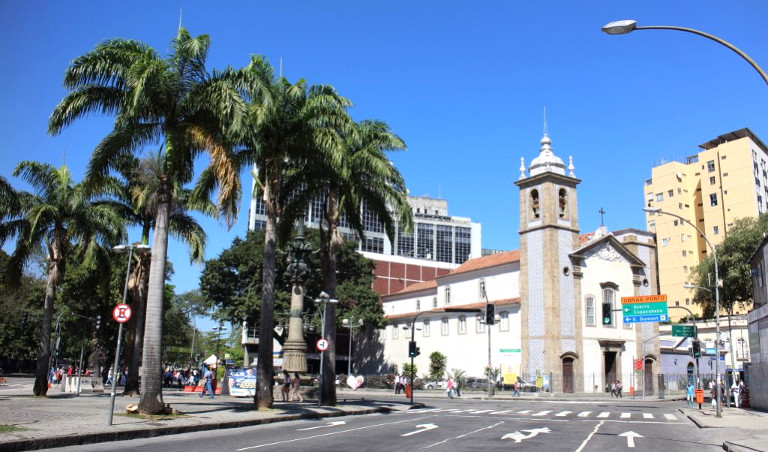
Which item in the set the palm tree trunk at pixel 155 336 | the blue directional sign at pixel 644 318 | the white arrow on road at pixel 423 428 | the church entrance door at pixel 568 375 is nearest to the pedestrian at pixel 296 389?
the white arrow on road at pixel 423 428

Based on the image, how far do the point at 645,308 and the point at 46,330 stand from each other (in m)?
39.2

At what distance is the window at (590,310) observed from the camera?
54.0 meters

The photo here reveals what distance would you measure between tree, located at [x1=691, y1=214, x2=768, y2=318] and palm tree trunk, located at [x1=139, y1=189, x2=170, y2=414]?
205 ft

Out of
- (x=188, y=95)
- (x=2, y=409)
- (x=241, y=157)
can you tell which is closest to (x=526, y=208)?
(x=241, y=157)

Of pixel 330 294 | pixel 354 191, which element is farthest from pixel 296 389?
pixel 354 191

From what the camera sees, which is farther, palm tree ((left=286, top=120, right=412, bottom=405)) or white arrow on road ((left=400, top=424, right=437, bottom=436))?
palm tree ((left=286, top=120, right=412, bottom=405))

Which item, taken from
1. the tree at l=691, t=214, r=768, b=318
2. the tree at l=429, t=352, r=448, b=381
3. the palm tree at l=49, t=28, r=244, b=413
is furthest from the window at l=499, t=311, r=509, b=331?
the palm tree at l=49, t=28, r=244, b=413

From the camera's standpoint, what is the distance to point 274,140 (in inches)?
904

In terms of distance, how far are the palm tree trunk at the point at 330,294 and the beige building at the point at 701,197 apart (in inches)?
2898

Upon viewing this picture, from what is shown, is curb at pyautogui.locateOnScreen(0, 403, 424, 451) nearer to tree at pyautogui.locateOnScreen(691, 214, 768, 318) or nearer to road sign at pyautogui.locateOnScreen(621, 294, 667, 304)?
road sign at pyautogui.locateOnScreen(621, 294, 667, 304)

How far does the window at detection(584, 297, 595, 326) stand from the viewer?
53994 millimetres

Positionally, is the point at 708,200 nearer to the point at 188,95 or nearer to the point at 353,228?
the point at 353,228

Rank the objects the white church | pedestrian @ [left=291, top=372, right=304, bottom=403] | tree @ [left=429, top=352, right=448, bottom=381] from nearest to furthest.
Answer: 1. pedestrian @ [left=291, top=372, right=304, bottom=403]
2. the white church
3. tree @ [left=429, top=352, right=448, bottom=381]

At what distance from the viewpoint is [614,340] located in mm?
54281
